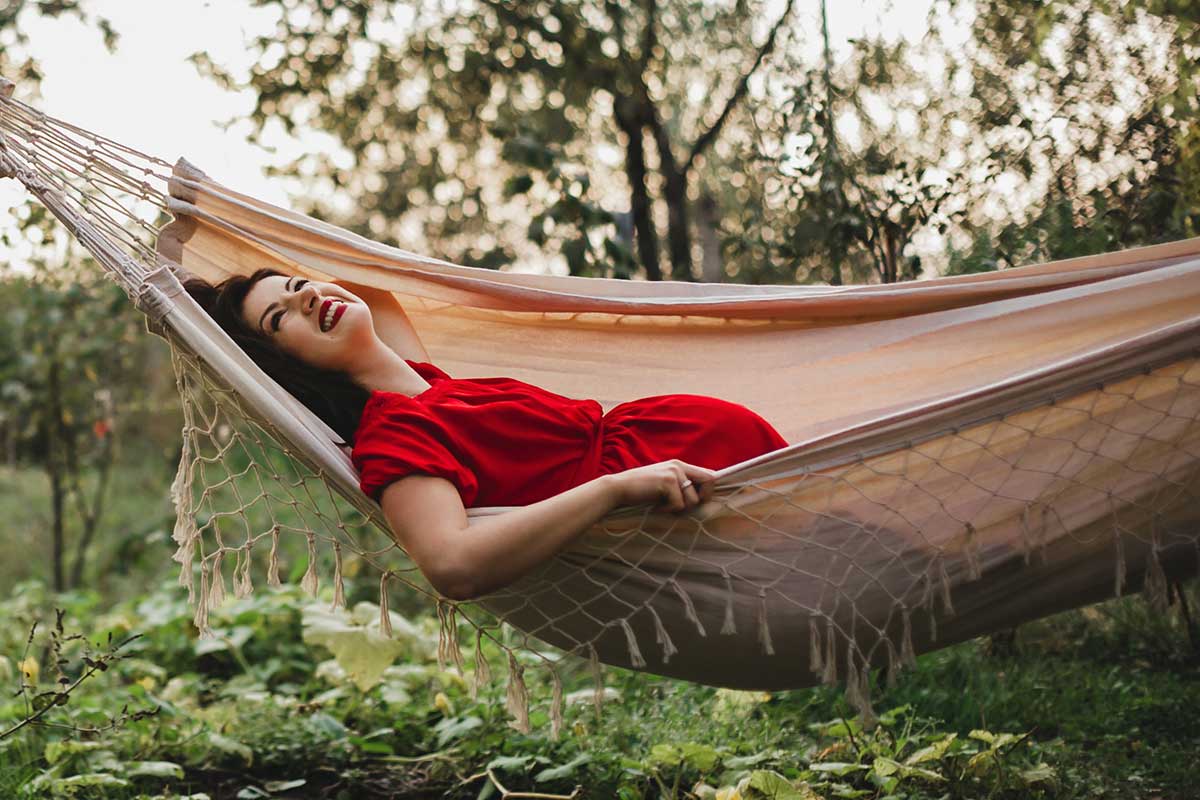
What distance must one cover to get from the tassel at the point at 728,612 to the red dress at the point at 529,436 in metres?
0.27

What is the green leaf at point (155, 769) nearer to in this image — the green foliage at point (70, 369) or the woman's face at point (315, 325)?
the woman's face at point (315, 325)

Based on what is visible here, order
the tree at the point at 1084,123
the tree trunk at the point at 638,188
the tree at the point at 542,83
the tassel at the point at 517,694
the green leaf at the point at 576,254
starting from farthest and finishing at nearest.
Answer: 1. the tree trunk at the point at 638,188
2. the tree at the point at 542,83
3. the green leaf at the point at 576,254
4. the tree at the point at 1084,123
5. the tassel at the point at 517,694

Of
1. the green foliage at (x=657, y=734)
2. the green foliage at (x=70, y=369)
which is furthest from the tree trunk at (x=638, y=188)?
the green foliage at (x=70, y=369)

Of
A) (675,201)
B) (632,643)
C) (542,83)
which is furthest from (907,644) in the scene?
(542,83)

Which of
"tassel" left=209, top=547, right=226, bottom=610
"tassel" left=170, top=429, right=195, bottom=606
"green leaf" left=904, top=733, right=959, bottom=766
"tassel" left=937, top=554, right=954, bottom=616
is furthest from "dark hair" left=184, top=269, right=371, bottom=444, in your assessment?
"green leaf" left=904, top=733, right=959, bottom=766

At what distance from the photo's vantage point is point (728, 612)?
1354 millimetres

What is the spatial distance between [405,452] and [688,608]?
0.41m

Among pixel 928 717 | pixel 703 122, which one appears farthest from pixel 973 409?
pixel 703 122

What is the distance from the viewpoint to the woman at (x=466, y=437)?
130 cm

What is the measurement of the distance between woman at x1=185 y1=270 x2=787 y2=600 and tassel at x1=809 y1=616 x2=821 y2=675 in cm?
24

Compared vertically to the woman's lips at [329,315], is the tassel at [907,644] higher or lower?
lower

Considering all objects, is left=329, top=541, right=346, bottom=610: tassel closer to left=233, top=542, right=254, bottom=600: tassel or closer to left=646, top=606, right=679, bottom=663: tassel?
left=233, top=542, right=254, bottom=600: tassel

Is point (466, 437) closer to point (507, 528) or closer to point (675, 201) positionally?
point (507, 528)

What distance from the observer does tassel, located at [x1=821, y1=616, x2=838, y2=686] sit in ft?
4.51
